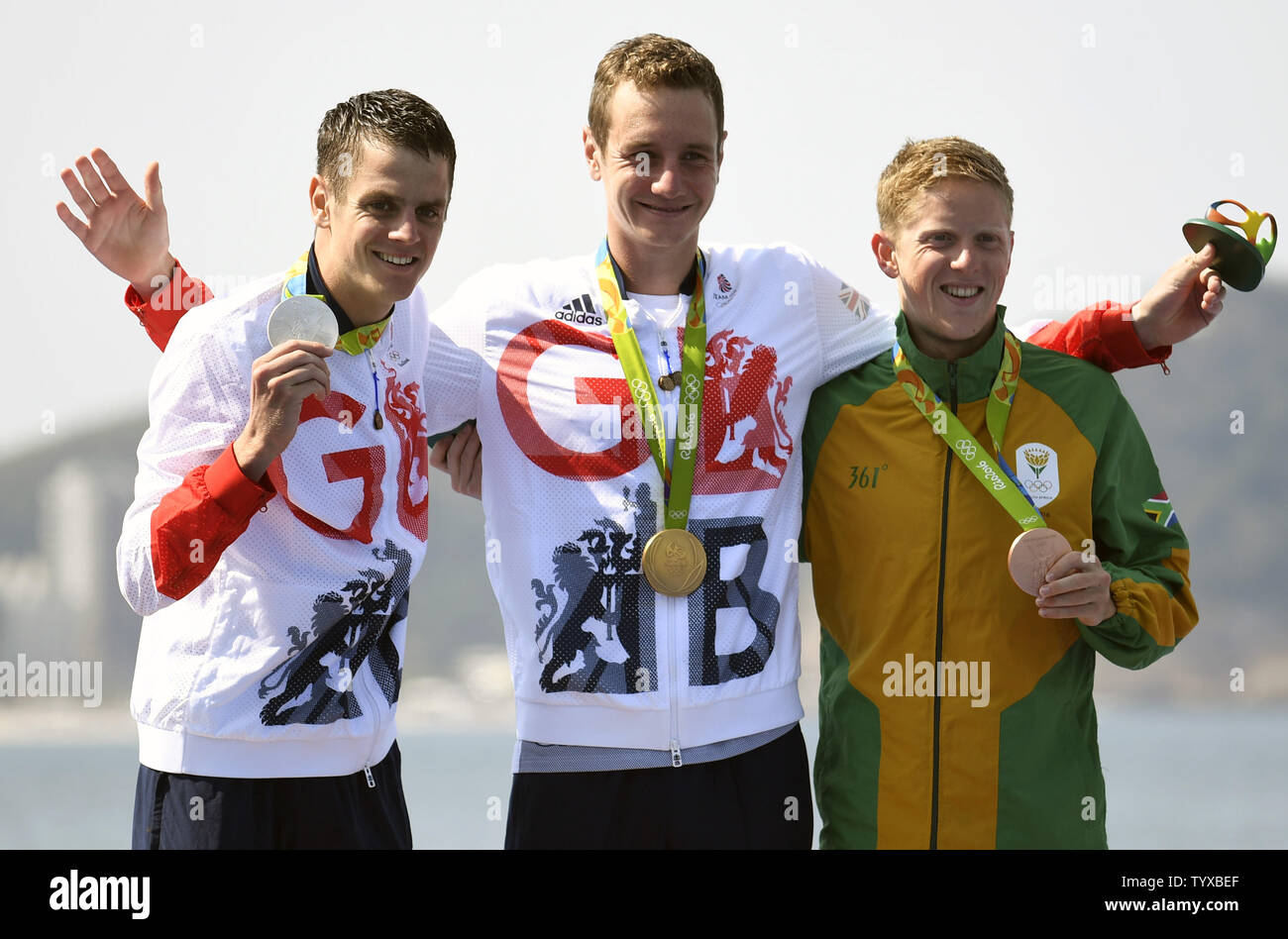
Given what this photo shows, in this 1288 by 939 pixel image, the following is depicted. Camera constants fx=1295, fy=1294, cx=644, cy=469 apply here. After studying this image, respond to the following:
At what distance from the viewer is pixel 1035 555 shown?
2.93 m

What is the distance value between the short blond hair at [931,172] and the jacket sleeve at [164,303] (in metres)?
1.88

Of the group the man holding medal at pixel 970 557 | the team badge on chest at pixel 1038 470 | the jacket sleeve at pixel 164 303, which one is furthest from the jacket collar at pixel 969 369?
the jacket sleeve at pixel 164 303

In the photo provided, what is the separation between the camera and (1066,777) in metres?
3.10

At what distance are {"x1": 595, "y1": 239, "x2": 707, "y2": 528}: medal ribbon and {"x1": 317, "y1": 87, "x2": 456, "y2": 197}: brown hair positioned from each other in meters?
0.50

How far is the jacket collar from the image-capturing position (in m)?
3.19

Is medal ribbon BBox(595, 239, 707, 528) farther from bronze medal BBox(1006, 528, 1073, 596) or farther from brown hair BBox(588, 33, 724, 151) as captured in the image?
bronze medal BBox(1006, 528, 1073, 596)

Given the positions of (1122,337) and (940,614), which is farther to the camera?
(1122,337)

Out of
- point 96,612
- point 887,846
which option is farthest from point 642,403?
point 96,612

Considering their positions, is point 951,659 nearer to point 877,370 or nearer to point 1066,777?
point 1066,777

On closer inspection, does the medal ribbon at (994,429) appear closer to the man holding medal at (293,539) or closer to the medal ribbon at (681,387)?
the medal ribbon at (681,387)

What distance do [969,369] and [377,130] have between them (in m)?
1.52

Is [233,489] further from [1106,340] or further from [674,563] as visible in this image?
[1106,340]

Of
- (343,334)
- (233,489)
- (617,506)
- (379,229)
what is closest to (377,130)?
(379,229)

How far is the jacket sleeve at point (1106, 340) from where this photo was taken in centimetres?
335
